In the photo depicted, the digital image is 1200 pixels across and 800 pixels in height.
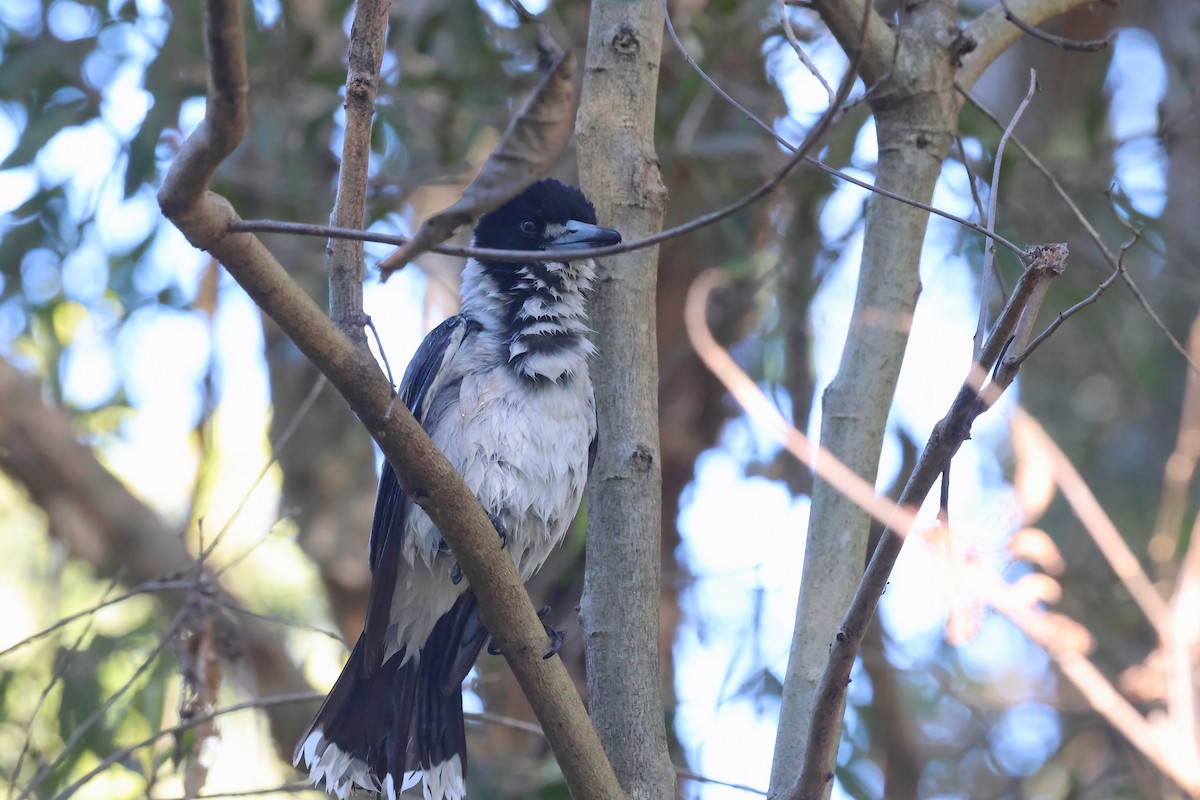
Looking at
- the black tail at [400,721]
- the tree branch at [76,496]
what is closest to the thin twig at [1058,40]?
the black tail at [400,721]

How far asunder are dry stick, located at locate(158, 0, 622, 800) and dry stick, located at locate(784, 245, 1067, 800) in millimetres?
403

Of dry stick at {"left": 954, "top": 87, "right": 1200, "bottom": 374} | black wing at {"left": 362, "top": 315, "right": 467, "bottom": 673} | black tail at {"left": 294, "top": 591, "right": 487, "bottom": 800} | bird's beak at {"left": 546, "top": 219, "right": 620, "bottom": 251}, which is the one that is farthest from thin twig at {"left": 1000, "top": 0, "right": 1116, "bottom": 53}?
black tail at {"left": 294, "top": 591, "right": 487, "bottom": 800}

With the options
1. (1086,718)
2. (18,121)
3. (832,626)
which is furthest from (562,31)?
(1086,718)

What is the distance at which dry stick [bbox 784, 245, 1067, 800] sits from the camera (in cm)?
156

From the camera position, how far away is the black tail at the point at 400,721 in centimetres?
268

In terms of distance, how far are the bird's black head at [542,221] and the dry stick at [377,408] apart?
952 mm

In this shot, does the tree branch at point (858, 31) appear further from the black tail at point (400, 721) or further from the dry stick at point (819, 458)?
the black tail at point (400, 721)

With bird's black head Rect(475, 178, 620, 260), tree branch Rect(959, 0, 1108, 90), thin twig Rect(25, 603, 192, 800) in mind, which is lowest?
thin twig Rect(25, 603, 192, 800)

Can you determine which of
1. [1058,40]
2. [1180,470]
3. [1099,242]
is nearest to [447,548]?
[1099,242]

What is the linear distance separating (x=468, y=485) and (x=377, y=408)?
3.21ft

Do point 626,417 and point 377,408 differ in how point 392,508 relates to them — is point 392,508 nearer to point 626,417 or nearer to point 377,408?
point 626,417

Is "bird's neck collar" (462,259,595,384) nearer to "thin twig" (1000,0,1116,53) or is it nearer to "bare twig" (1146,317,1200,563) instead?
"thin twig" (1000,0,1116,53)

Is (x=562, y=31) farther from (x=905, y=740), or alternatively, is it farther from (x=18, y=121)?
(x=905, y=740)

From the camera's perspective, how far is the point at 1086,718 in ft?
17.7
